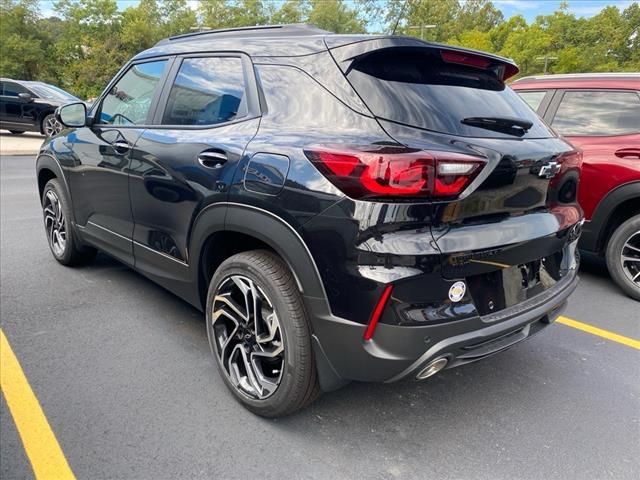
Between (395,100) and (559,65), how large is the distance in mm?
48665

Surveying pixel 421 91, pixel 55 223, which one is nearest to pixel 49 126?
pixel 55 223

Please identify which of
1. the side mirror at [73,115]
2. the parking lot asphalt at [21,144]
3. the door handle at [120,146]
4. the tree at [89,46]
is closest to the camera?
the door handle at [120,146]

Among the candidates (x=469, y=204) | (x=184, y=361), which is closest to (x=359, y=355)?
(x=469, y=204)

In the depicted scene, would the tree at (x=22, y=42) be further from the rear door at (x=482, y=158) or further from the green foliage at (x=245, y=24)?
the rear door at (x=482, y=158)

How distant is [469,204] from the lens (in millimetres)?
1954

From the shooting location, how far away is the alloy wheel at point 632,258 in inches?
161

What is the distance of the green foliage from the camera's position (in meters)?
37.0

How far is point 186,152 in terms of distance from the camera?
8.64ft

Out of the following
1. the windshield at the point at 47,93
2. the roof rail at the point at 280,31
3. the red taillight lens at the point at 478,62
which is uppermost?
the roof rail at the point at 280,31

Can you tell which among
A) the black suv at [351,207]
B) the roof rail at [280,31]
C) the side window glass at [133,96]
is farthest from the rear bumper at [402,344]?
the side window glass at [133,96]

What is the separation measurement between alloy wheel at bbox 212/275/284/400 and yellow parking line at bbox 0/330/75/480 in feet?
2.74

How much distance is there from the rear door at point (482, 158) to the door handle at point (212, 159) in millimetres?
741

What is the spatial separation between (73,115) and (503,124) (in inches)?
130

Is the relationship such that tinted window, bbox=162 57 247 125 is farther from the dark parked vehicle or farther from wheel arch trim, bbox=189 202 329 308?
the dark parked vehicle
